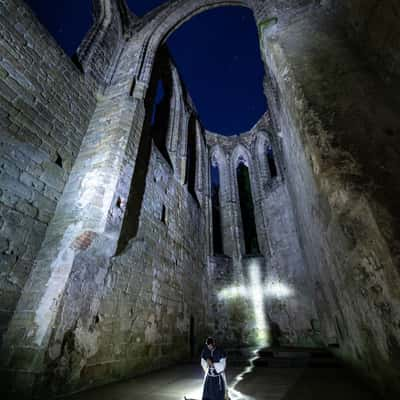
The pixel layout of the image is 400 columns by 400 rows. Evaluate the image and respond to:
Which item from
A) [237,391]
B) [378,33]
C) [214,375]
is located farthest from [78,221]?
[378,33]

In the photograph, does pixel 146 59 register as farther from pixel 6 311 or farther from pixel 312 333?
pixel 312 333

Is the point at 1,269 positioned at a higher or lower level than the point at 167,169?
lower

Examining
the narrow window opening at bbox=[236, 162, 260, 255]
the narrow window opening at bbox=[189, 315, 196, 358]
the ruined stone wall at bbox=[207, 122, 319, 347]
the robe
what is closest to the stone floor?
the robe

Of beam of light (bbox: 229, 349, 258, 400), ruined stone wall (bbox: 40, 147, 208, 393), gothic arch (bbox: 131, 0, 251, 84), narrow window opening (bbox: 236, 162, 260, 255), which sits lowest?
beam of light (bbox: 229, 349, 258, 400)

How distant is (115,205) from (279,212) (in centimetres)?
749

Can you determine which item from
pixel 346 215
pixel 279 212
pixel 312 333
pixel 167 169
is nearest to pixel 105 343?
pixel 346 215

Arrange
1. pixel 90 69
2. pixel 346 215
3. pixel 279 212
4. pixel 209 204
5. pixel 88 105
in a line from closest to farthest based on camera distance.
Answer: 1. pixel 346 215
2. pixel 88 105
3. pixel 90 69
4. pixel 279 212
5. pixel 209 204

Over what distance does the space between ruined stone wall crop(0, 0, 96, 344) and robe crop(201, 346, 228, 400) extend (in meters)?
2.58

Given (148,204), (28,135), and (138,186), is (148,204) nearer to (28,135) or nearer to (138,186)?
(138,186)

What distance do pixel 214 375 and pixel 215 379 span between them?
3cm

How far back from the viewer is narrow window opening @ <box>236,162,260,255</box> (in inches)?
479

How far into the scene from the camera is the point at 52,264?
3131 millimetres

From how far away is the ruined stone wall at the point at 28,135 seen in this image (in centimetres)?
306

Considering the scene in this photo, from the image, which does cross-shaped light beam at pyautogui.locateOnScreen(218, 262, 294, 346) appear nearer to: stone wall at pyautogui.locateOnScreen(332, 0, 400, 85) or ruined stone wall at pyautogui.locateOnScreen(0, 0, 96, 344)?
ruined stone wall at pyautogui.locateOnScreen(0, 0, 96, 344)
